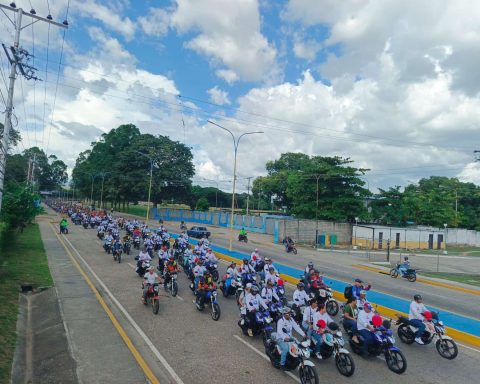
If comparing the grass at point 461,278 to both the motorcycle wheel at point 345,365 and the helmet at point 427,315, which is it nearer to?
the helmet at point 427,315

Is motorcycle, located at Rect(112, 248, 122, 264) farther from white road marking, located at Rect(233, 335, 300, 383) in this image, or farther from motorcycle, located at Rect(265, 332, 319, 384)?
motorcycle, located at Rect(265, 332, 319, 384)

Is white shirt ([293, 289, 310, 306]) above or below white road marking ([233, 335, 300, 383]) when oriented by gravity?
above

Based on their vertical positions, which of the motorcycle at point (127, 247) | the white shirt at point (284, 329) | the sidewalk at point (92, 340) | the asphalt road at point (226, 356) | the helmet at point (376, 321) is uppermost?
the helmet at point (376, 321)

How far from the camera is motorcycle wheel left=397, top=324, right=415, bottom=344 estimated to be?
35.9ft

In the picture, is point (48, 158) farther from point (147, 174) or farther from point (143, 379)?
point (143, 379)

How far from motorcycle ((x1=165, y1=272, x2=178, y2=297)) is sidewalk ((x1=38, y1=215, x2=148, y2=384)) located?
2905mm

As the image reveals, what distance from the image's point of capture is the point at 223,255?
94.1ft

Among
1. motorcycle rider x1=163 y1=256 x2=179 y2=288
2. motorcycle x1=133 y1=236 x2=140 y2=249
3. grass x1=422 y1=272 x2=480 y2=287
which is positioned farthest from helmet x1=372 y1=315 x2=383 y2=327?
motorcycle x1=133 y1=236 x2=140 y2=249

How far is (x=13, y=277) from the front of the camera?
16.8 m

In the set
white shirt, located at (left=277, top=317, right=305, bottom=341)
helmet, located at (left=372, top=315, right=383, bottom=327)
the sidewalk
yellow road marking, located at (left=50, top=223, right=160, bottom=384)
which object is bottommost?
the sidewalk

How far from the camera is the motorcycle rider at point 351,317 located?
10008 millimetres

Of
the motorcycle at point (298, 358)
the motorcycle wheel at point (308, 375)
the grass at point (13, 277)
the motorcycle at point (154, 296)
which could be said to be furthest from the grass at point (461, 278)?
the grass at point (13, 277)

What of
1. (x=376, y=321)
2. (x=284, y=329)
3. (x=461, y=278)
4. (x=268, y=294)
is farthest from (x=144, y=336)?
(x=461, y=278)

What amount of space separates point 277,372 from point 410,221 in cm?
6349
